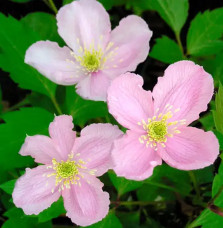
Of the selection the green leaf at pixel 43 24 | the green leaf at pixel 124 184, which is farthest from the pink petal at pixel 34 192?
the green leaf at pixel 43 24

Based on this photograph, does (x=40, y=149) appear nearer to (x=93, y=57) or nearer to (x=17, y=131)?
(x=17, y=131)

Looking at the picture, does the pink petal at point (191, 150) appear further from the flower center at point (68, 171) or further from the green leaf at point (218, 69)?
the green leaf at point (218, 69)

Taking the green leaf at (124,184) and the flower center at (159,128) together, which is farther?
the green leaf at (124,184)

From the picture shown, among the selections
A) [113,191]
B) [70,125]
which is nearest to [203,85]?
[70,125]

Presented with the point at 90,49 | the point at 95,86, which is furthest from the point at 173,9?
the point at 95,86

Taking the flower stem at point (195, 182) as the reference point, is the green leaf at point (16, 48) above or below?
above

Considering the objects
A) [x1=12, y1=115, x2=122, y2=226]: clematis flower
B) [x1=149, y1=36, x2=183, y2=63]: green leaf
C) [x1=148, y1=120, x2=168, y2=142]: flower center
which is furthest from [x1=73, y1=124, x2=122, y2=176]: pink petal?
[x1=149, y1=36, x2=183, y2=63]: green leaf
